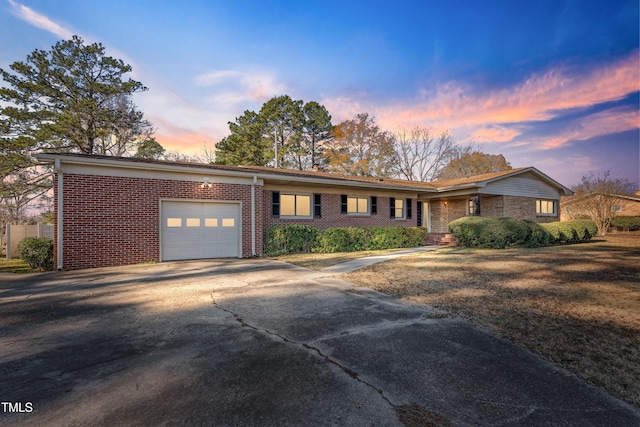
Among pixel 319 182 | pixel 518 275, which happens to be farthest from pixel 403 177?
pixel 518 275

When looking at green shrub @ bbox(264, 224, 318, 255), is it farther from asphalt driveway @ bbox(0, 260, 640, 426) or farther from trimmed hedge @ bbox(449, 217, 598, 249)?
trimmed hedge @ bbox(449, 217, 598, 249)

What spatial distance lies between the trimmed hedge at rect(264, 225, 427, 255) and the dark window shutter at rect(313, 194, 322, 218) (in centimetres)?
172

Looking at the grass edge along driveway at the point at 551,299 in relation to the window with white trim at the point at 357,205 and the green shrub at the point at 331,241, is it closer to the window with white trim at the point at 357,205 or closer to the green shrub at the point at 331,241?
the green shrub at the point at 331,241

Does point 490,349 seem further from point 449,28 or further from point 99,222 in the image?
point 449,28

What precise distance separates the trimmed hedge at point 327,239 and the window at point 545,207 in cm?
1281

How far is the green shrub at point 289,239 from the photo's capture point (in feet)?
39.2

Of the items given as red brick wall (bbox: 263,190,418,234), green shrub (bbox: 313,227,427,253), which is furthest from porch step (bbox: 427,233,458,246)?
green shrub (bbox: 313,227,427,253)

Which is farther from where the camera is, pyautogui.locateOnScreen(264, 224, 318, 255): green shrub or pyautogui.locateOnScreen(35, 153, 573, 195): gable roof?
pyautogui.locateOnScreen(264, 224, 318, 255): green shrub

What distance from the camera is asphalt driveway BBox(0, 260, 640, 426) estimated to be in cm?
201

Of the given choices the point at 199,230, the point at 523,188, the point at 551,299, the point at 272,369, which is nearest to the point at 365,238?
the point at 199,230

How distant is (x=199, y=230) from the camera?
1086cm

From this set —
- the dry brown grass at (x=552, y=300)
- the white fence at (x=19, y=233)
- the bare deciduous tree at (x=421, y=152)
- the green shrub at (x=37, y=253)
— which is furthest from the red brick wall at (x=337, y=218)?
the bare deciduous tree at (x=421, y=152)

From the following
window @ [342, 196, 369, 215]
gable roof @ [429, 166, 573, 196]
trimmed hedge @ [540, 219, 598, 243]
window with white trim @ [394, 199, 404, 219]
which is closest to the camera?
trimmed hedge @ [540, 219, 598, 243]

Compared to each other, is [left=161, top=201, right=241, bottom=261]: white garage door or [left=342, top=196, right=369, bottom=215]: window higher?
[left=342, top=196, right=369, bottom=215]: window
